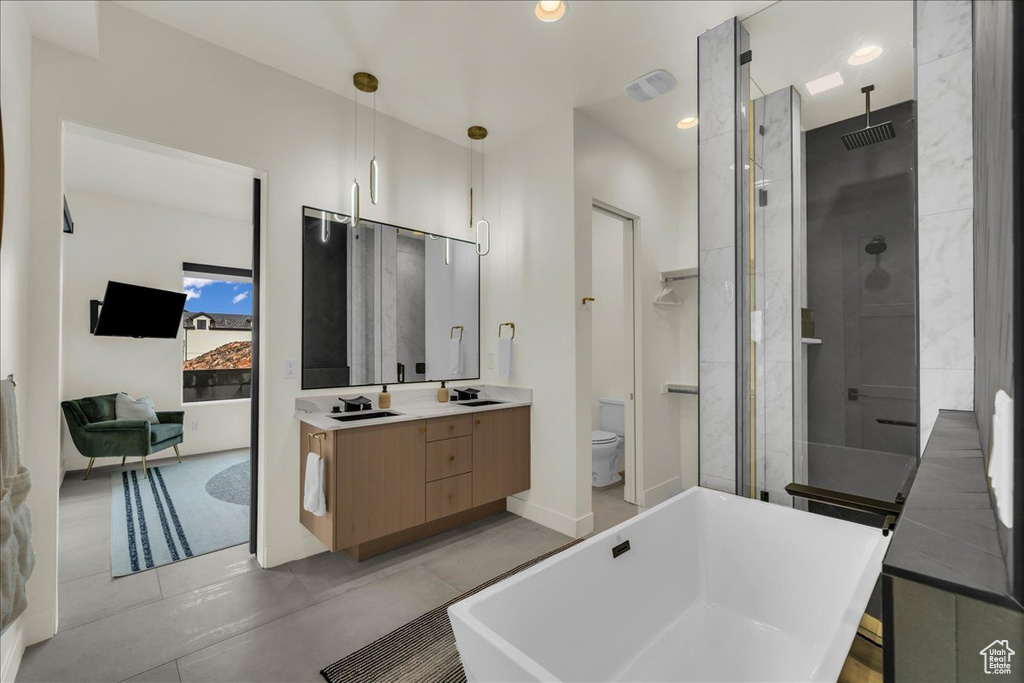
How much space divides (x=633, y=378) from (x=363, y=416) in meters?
2.12

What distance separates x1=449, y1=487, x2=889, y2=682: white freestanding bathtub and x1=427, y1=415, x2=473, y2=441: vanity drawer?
149 cm

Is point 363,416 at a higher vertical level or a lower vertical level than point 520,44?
lower

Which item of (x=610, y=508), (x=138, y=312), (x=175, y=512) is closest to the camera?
(x=175, y=512)

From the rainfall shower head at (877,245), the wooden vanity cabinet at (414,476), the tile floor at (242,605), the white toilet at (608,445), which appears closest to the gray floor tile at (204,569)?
the tile floor at (242,605)

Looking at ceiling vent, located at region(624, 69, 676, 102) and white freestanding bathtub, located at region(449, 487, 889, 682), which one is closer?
white freestanding bathtub, located at region(449, 487, 889, 682)

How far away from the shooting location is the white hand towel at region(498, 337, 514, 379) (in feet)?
11.3

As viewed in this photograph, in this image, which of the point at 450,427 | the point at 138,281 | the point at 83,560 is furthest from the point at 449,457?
the point at 138,281

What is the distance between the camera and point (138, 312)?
4.64m

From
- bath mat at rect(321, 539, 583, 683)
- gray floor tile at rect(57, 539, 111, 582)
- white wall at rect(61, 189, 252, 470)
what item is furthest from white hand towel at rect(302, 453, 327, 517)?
white wall at rect(61, 189, 252, 470)

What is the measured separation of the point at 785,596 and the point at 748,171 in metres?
1.82

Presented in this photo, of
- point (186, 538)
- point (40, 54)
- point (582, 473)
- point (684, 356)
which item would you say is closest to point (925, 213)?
point (582, 473)

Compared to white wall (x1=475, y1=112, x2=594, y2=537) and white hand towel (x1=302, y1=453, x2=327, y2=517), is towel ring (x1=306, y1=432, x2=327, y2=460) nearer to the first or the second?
white hand towel (x1=302, y1=453, x2=327, y2=517)

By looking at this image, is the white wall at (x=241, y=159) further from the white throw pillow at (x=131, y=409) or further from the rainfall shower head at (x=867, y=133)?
the white throw pillow at (x=131, y=409)

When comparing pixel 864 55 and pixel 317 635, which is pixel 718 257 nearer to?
pixel 864 55
